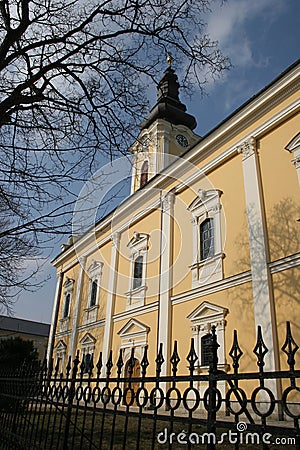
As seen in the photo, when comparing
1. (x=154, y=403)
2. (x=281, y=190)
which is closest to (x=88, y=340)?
(x=281, y=190)

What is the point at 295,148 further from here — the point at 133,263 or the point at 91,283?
the point at 91,283

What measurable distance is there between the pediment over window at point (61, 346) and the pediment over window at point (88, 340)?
2.64 meters

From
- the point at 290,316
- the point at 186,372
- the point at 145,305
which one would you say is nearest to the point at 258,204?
the point at 290,316

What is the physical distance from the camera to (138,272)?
15352mm

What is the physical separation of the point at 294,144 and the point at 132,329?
29.8 feet

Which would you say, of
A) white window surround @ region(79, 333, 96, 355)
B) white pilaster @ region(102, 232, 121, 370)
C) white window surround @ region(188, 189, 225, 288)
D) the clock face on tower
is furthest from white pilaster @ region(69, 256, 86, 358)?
white window surround @ region(188, 189, 225, 288)

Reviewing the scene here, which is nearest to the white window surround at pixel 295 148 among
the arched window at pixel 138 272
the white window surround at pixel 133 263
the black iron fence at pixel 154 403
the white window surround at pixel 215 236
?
the white window surround at pixel 215 236

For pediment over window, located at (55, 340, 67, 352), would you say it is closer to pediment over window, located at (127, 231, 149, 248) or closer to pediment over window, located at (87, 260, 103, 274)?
pediment over window, located at (87, 260, 103, 274)

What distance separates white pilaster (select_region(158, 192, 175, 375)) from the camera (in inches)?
473

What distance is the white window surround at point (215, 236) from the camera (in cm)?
1102

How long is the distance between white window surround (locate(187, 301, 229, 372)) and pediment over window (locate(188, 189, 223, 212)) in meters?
3.36

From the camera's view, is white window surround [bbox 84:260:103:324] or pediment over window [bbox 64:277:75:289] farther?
pediment over window [bbox 64:277:75:289]

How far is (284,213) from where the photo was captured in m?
9.37

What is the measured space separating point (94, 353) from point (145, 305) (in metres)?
4.88
